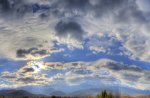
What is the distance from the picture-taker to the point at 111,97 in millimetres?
112750

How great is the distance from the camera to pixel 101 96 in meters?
109

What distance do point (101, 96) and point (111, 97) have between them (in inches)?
220
